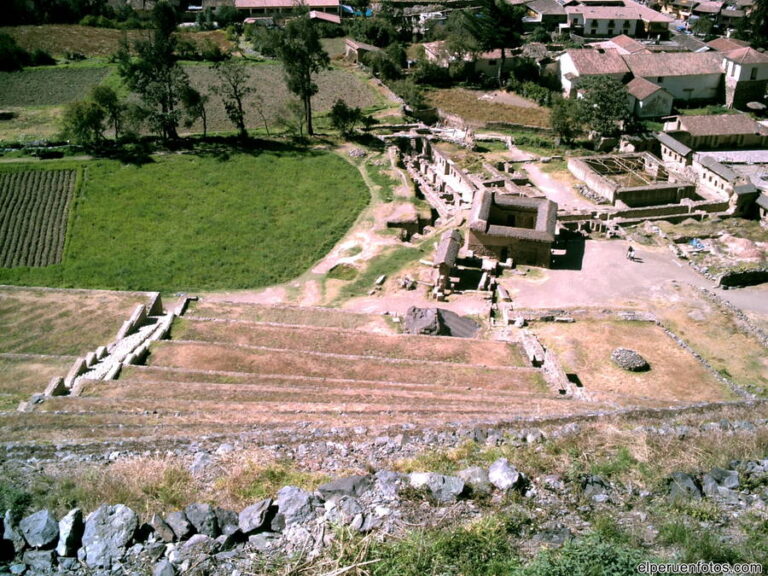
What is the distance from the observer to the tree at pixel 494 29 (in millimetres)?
67875

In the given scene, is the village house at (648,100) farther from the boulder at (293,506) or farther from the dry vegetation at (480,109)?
the boulder at (293,506)

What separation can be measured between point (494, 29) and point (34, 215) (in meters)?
51.0

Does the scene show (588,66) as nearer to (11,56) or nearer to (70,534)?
(11,56)

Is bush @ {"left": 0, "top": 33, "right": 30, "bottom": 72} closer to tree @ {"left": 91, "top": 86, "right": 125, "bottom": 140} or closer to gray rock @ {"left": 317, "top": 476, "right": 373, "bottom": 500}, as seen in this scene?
tree @ {"left": 91, "top": 86, "right": 125, "bottom": 140}

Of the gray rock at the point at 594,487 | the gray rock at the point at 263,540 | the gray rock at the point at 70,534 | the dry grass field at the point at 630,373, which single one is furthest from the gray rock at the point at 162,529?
the dry grass field at the point at 630,373

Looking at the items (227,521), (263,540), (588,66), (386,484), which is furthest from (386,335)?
(588,66)

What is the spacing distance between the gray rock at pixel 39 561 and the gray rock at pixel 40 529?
6.2 inches

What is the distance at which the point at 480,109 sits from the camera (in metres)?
61.8

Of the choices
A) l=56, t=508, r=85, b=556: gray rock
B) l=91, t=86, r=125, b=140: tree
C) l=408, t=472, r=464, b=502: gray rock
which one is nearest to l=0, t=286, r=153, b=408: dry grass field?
l=56, t=508, r=85, b=556: gray rock

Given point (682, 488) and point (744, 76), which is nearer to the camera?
point (682, 488)

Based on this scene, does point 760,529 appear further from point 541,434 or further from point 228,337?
point 228,337

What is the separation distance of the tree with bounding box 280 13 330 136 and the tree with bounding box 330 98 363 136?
2.36 m

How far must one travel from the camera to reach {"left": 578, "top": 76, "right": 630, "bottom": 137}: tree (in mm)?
50500

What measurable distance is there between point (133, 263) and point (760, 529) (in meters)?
32.7
